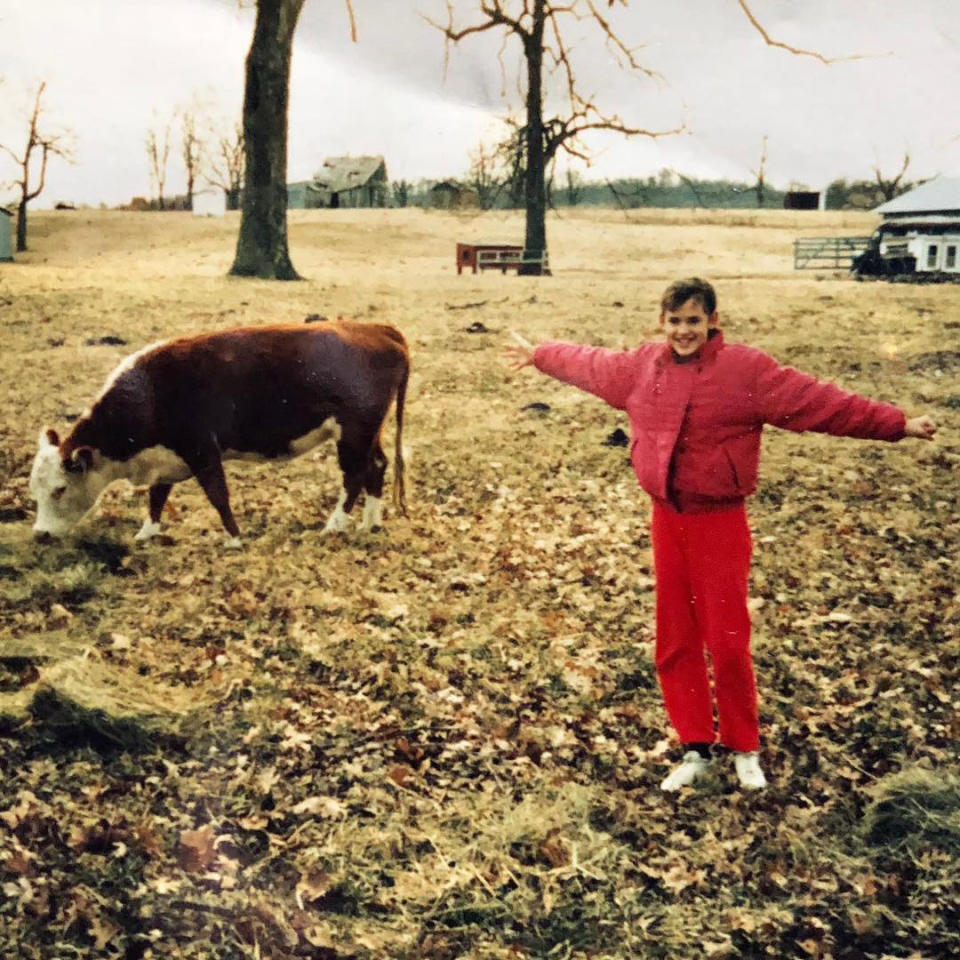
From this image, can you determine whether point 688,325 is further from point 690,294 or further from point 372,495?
point 372,495

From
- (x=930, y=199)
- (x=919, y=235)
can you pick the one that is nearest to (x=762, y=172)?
(x=919, y=235)

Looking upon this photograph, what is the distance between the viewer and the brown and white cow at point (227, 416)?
237 inches

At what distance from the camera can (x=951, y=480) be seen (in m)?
7.28

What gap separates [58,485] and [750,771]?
4477 millimetres

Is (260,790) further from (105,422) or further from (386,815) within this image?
(105,422)

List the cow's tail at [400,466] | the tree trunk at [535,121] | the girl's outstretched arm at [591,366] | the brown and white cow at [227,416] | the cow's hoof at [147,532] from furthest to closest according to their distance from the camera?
the tree trunk at [535,121]
the cow's tail at [400,466]
the cow's hoof at [147,532]
the brown and white cow at [227,416]
the girl's outstretched arm at [591,366]

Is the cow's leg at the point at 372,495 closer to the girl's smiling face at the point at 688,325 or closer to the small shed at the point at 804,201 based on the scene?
the girl's smiling face at the point at 688,325

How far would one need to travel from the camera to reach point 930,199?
1700 centimetres

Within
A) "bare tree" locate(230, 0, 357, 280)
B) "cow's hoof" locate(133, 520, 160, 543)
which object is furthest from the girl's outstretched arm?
"bare tree" locate(230, 0, 357, 280)

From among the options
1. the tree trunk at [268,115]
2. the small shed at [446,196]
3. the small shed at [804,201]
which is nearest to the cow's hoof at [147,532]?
the tree trunk at [268,115]

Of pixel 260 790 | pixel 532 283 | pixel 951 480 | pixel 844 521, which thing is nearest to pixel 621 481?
pixel 844 521

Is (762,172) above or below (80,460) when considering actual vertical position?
above

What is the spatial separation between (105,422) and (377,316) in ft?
18.3

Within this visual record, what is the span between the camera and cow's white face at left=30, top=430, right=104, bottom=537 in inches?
233
